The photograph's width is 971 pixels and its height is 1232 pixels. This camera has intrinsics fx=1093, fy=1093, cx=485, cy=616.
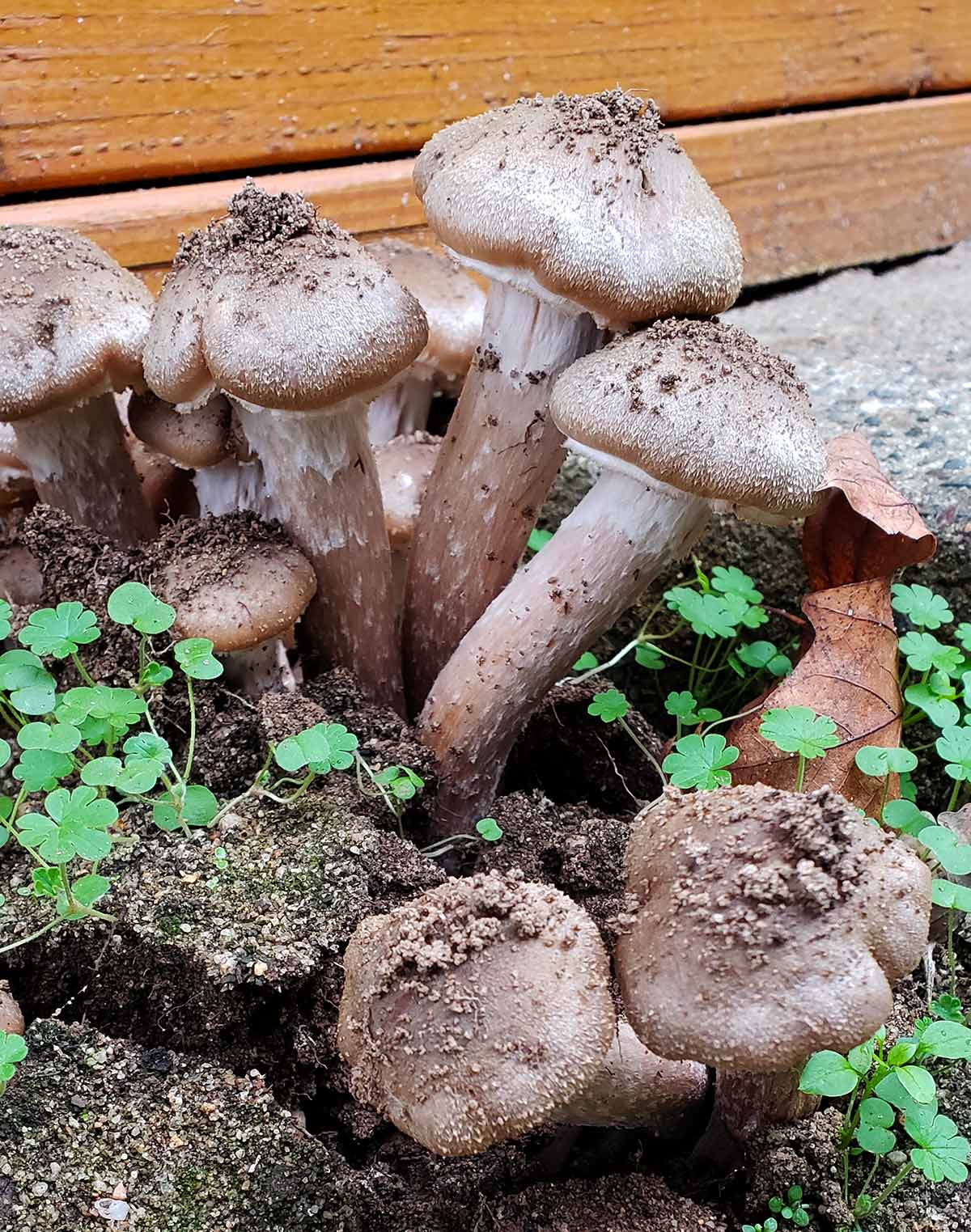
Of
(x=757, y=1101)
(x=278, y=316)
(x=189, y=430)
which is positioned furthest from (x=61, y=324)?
(x=757, y=1101)

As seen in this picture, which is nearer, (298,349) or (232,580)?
(298,349)

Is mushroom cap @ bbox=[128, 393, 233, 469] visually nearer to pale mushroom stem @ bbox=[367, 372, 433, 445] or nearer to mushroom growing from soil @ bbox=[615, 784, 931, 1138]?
pale mushroom stem @ bbox=[367, 372, 433, 445]

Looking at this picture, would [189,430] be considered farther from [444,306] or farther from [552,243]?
[552,243]

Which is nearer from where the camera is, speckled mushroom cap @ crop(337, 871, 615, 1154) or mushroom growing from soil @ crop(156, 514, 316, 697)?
speckled mushroom cap @ crop(337, 871, 615, 1154)

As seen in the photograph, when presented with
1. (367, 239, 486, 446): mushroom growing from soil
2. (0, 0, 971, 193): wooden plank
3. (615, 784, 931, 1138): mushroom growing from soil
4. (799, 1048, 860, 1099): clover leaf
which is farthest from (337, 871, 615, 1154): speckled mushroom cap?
(0, 0, 971, 193): wooden plank

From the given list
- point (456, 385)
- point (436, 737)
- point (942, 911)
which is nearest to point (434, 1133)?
point (436, 737)

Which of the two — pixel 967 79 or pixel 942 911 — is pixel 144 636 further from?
pixel 967 79
